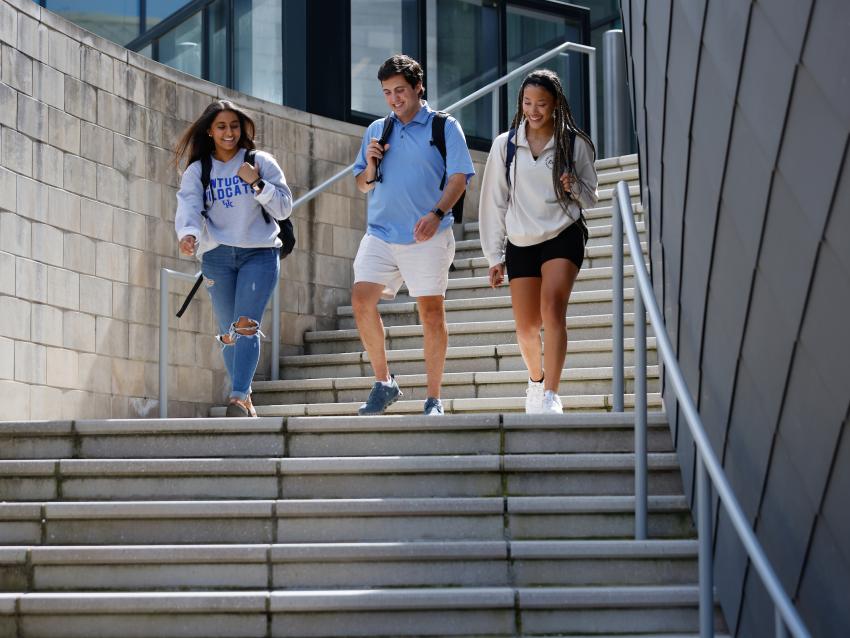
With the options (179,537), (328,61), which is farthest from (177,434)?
(328,61)

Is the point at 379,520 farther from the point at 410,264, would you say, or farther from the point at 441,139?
the point at 441,139

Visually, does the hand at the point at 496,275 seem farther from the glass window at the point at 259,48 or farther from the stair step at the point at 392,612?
the glass window at the point at 259,48

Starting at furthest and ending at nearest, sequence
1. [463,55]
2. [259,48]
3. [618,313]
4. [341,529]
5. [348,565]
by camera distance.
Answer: [463,55], [259,48], [618,313], [341,529], [348,565]


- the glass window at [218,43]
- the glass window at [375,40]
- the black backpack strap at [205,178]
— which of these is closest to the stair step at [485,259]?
the glass window at [375,40]

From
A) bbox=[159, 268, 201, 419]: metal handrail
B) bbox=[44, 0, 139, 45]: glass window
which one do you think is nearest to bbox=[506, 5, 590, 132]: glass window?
bbox=[44, 0, 139, 45]: glass window

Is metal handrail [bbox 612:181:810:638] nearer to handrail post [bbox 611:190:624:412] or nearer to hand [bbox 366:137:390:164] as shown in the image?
handrail post [bbox 611:190:624:412]

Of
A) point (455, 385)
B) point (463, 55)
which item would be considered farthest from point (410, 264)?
point (463, 55)

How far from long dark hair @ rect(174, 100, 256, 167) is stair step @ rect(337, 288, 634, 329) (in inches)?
87.4

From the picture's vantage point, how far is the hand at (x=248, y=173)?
6.16m

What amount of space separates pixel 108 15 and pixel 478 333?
953cm

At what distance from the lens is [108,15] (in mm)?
15922

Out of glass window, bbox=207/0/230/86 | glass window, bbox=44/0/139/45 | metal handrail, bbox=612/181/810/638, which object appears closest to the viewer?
metal handrail, bbox=612/181/810/638

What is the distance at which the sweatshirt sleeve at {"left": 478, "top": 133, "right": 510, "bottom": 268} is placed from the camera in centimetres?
624

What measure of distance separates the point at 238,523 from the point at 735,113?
7.69ft
